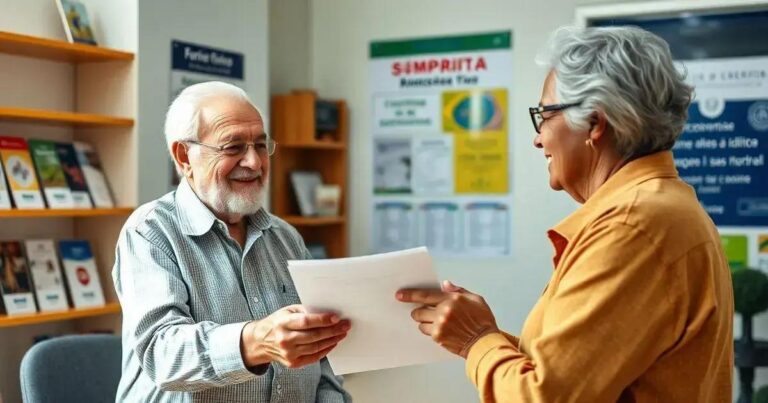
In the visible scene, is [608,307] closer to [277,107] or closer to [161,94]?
[161,94]

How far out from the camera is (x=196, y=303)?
2.01 m

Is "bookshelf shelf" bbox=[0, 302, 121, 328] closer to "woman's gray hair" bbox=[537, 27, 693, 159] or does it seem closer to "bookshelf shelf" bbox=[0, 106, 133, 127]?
"bookshelf shelf" bbox=[0, 106, 133, 127]

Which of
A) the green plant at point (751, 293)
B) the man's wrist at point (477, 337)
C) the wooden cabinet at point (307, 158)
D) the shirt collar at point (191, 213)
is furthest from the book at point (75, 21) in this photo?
the green plant at point (751, 293)

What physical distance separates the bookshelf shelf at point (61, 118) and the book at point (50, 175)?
11 centimetres

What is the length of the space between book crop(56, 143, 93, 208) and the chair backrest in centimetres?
89

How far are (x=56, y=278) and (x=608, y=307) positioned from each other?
257 cm

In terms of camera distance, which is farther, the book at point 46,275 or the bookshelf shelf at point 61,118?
the book at point 46,275

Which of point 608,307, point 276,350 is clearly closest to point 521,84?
point 276,350

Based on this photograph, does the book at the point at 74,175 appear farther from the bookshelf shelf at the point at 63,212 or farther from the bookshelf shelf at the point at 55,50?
the bookshelf shelf at the point at 55,50

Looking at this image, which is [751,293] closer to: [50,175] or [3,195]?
[50,175]

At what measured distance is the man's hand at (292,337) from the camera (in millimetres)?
1751

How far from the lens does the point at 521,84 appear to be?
4.55m

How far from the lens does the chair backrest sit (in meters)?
2.45

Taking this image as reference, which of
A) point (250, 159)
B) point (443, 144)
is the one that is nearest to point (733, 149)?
point (443, 144)
